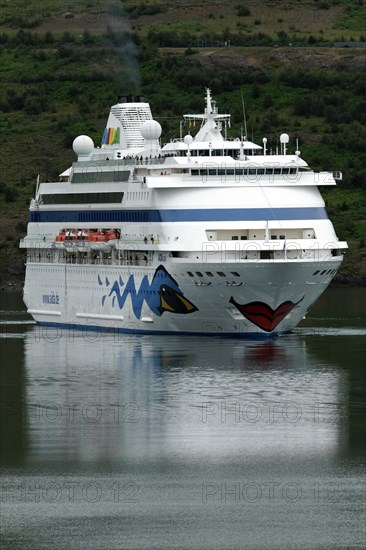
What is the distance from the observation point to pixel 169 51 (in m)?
170

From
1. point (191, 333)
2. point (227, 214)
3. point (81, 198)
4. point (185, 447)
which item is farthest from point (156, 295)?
point (185, 447)

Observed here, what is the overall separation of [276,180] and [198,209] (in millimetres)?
3633

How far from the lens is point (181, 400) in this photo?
60.0 meters

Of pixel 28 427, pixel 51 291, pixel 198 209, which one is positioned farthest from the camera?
pixel 51 291

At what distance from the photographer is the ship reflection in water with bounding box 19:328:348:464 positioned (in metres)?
51.7

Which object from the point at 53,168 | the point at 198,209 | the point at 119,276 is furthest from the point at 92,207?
the point at 53,168

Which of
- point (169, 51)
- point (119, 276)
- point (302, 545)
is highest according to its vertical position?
point (169, 51)

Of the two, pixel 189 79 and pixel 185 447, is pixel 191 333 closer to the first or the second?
pixel 185 447

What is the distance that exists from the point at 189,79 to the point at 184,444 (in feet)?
Result: 374

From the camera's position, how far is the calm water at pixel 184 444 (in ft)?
142

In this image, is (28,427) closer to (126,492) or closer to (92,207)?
(126,492)

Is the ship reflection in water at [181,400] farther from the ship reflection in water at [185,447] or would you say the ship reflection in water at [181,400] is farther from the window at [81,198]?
the window at [81,198]

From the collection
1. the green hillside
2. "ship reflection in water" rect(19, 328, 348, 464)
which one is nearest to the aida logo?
"ship reflection in water" rect(19, 328, 348, 464)

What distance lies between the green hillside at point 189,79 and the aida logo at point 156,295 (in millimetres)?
48452
